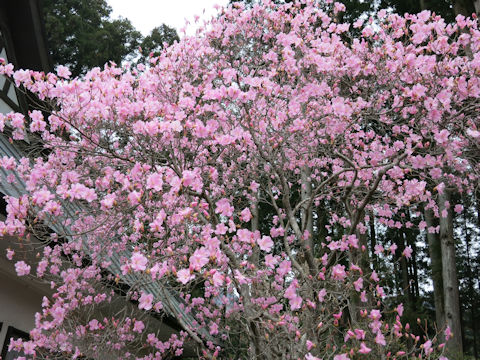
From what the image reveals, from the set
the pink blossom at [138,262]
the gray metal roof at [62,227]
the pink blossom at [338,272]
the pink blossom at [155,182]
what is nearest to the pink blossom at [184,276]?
the pink blossom at [138,262]

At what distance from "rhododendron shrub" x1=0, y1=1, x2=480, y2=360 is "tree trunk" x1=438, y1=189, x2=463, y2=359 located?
2176 millimetres

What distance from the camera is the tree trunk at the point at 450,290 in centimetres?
693

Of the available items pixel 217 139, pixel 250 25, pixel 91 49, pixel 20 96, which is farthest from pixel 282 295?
pixel 91 49

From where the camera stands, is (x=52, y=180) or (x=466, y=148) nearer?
(x=52, y=180)

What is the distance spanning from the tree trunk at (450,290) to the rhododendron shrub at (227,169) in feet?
7.14

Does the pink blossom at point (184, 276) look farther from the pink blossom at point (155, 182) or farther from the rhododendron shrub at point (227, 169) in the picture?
the pink blossom at point (155, 182)

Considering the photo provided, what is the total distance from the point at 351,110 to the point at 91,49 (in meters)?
13.1

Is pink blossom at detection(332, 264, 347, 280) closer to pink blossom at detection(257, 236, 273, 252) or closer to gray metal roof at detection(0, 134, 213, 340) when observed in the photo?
pink blossom at detection(257, 236, 273, 252)

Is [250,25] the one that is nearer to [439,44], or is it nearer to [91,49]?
[439,44]

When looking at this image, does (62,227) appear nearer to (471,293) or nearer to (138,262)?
(138,262)

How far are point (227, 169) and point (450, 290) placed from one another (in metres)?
4.64

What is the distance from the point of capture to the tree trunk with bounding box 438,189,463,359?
6934 millimetres

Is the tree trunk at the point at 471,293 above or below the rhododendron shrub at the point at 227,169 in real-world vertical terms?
above

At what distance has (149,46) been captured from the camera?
16234 millimetres
